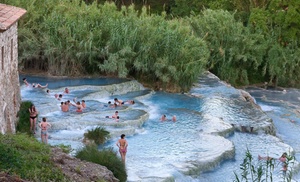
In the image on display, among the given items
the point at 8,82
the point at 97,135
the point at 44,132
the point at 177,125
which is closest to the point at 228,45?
the point at 177,125

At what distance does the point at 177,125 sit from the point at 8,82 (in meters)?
7.57

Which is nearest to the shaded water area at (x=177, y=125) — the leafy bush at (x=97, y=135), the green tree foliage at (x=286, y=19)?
the leafy bush at (x=97, y=135)

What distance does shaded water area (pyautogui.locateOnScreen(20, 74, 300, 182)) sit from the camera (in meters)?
21.9

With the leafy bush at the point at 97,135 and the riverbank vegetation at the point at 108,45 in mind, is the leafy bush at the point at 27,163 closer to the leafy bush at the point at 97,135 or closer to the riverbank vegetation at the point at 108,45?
the leafy bush at the point at 97,135

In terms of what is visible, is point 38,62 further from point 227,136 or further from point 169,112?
point 227,136

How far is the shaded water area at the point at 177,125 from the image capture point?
2185 centimetres

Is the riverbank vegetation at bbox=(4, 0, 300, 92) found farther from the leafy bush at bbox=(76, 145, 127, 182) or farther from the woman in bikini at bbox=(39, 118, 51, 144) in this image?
the leafy bush at bbox=(76, 145, 127, 182)

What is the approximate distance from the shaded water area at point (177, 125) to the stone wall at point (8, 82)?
1.70 meters

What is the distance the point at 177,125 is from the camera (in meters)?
26.5

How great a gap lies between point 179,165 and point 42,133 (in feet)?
15.7

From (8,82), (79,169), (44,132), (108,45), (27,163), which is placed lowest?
(44,132)

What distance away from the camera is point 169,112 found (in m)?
28.7

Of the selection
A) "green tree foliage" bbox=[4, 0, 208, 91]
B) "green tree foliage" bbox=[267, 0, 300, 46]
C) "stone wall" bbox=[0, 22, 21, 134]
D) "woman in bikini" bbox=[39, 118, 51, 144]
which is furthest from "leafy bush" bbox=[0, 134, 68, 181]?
"green tree foliage" bbox=[267, 0, 300, 46]

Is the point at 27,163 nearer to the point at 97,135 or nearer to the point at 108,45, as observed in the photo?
the point at 97,135
